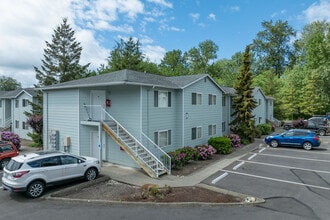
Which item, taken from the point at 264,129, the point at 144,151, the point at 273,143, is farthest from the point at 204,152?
the point at 264,129

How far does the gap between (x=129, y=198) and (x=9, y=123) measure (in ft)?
106

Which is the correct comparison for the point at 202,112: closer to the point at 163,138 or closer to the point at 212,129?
the point at 212,129

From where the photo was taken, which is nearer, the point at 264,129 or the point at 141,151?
the point at 141,151

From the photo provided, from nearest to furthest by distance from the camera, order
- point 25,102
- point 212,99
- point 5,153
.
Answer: point 5,153, point 212,99, point 25,102

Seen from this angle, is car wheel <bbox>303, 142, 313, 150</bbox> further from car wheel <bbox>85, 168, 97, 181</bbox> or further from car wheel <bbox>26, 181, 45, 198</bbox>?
car wheel <bbox>26, 181, 45, 198</bbox>

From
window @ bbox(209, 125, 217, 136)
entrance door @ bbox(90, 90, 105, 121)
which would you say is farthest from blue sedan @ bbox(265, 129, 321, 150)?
entrance door @ bbox(90, 90, 105, 121)

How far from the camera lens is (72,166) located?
11438 millimetres

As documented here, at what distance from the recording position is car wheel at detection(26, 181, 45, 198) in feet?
32.9

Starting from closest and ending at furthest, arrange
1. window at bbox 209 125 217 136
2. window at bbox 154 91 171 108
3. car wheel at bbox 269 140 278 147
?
window at bbox 154 91 171 108, window at bbox 209 125 217 136, car wheel at bbox 269 140 278 147

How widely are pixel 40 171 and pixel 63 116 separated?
7322 millimetres

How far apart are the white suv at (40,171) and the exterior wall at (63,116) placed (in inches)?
179

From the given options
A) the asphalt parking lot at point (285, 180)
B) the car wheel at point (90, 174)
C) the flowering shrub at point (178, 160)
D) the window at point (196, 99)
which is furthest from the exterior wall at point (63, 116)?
the asphalt parking lot at point (285, 180)

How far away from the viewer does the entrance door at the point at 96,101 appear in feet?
53.4

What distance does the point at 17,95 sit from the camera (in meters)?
31.4
